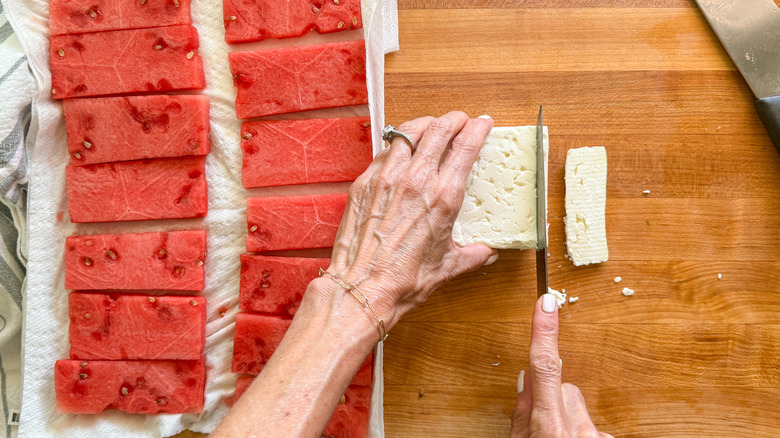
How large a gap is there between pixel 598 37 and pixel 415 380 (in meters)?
1.46

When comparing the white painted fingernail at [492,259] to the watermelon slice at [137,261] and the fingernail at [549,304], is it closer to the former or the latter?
the fingernail at [549,304]

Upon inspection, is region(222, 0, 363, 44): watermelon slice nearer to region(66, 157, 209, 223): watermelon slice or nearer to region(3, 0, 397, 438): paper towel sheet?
region(3, 0, 397, 438): paper towel sheet

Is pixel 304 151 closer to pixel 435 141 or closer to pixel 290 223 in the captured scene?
pixel 290 223

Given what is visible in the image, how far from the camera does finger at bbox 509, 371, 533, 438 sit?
5.57 ft

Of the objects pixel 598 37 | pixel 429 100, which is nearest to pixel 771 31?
pixel 598 37

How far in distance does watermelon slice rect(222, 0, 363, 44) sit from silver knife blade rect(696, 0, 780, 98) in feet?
4.31

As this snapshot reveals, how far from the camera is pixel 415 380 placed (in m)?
1.91

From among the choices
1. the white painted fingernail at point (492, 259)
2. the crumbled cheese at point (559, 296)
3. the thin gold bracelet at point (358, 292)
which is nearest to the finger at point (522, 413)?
the crumbled cheese at point (559, 296)

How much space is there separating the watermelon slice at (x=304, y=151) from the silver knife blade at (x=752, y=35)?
53.4 inches

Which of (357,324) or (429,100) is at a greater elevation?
(429,100)

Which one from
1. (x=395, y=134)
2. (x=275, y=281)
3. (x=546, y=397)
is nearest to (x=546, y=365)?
(x=546, y=397)

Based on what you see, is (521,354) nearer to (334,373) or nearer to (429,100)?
(334,373)

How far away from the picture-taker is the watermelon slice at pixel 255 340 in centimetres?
185

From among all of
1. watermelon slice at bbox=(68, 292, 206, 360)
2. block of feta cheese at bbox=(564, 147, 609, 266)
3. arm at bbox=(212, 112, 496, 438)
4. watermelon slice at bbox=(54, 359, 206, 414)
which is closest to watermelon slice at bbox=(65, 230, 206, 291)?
watermelon slice at bbox=(68, 292, 206, 360)
